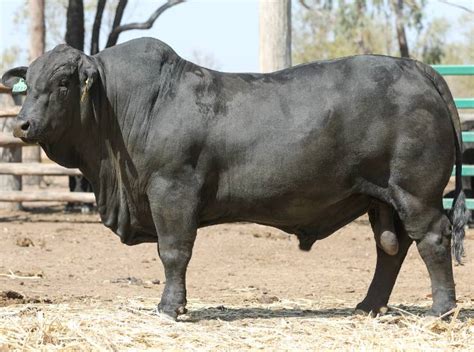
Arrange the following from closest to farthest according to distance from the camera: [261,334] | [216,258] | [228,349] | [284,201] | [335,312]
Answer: [228,349], [261,334], [284,201], [335,312], [216,258]

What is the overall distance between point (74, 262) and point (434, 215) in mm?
4822

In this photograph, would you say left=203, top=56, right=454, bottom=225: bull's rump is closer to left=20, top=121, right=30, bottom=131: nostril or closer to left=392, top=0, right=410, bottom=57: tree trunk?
left=20, top=121, right=30, bottom=131: nostril

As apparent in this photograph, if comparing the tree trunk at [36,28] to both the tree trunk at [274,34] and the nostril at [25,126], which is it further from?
the nostril at [25,126]

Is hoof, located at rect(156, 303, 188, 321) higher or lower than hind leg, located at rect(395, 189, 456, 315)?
lower

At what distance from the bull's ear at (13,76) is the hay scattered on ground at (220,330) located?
4.75 ft

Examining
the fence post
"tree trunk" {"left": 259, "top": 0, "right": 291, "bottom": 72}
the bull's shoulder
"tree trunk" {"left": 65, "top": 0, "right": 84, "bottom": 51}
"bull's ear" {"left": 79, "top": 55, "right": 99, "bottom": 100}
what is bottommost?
the fence post

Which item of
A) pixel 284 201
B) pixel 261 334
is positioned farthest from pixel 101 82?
pixel 261 334

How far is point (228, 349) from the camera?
5305mm

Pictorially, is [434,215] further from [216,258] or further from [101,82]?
[216,258]

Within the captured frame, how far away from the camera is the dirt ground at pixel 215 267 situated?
8086 mm

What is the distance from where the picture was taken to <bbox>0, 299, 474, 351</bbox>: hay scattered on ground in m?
5.35

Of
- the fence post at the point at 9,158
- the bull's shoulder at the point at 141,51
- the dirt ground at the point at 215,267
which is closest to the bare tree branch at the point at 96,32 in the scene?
the fence post at the point at 9,158

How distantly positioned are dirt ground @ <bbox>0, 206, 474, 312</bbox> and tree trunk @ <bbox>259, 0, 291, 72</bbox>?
2.03m

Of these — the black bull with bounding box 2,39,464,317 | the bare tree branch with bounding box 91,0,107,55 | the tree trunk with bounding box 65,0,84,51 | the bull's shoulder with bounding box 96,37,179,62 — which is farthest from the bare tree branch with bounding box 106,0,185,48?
the black bull with bounding box 2,39,464,317
